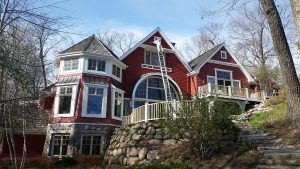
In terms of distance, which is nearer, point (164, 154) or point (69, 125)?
point (164, 154)

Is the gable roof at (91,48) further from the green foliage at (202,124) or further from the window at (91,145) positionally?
the green foliage at (202,124)

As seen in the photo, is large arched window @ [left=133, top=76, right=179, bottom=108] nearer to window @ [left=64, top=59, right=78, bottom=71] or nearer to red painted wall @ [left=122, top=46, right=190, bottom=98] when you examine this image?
red painted wall @ [left=122, top=46, right=190, bottom=98]

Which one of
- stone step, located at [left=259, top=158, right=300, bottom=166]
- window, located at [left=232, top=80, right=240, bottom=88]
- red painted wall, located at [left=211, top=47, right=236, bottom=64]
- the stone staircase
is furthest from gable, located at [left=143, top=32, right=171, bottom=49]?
stone step, located at [left=259, top=158, right=300, bottom=166]

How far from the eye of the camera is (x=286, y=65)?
42.8 feet

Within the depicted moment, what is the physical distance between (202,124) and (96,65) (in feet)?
34.3

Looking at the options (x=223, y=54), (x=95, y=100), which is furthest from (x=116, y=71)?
(x=223, y=54)

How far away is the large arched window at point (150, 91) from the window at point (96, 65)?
3070 millimetres

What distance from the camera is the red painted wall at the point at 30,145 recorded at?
1912 centimetres

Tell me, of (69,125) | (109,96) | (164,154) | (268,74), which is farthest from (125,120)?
(268,74)

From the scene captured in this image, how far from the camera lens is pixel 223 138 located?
11609 mm

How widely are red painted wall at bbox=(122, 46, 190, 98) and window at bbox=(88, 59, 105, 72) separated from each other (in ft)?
7.42

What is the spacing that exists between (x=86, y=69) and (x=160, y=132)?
24.8ft

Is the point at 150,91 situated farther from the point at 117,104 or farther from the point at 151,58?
the point at 117,104

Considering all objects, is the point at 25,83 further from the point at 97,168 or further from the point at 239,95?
the point at 239,95
